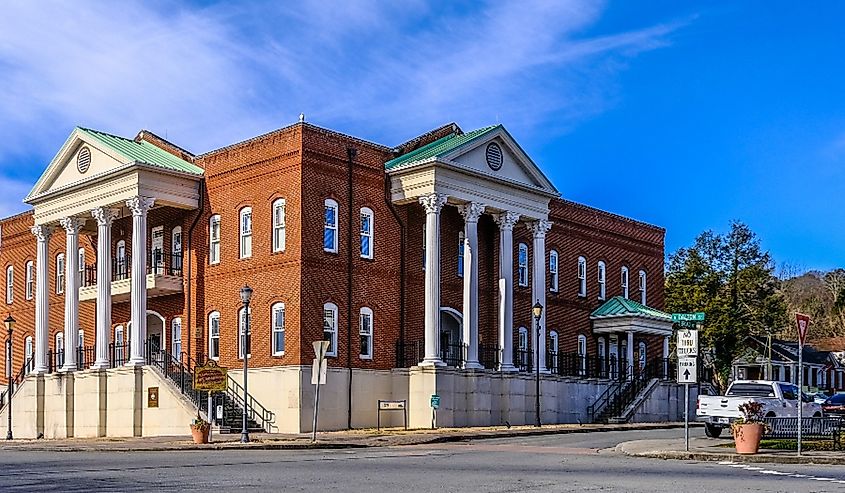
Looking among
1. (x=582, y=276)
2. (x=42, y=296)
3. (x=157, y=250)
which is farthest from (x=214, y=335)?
(x=582, y=276)

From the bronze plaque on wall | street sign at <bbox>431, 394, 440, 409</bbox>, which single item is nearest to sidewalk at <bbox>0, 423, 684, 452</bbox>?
street sign at <bbox>431, 394, 440, 409</bbox>

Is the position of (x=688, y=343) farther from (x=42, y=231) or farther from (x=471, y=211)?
(x=42, y=231)

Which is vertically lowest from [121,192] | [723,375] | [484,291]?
[723,375]

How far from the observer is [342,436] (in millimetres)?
35656

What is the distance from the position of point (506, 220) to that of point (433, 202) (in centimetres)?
450

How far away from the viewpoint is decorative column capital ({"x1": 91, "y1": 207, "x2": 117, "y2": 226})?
44.2 m

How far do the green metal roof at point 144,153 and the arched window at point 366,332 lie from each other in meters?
8.68

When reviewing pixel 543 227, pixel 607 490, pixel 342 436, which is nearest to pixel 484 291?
pixel 543 227

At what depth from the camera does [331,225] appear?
41.3 metres

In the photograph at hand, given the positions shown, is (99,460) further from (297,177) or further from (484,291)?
(484,291)

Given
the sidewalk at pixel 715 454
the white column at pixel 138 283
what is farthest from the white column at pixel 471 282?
the sidewalk at pixel 715 454

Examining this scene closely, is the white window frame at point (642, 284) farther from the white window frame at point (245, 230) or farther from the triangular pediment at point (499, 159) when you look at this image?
the white window frame at point (245, 230)

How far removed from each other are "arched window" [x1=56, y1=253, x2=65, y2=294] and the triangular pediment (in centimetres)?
2038

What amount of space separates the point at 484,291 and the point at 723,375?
3080 centimetres
